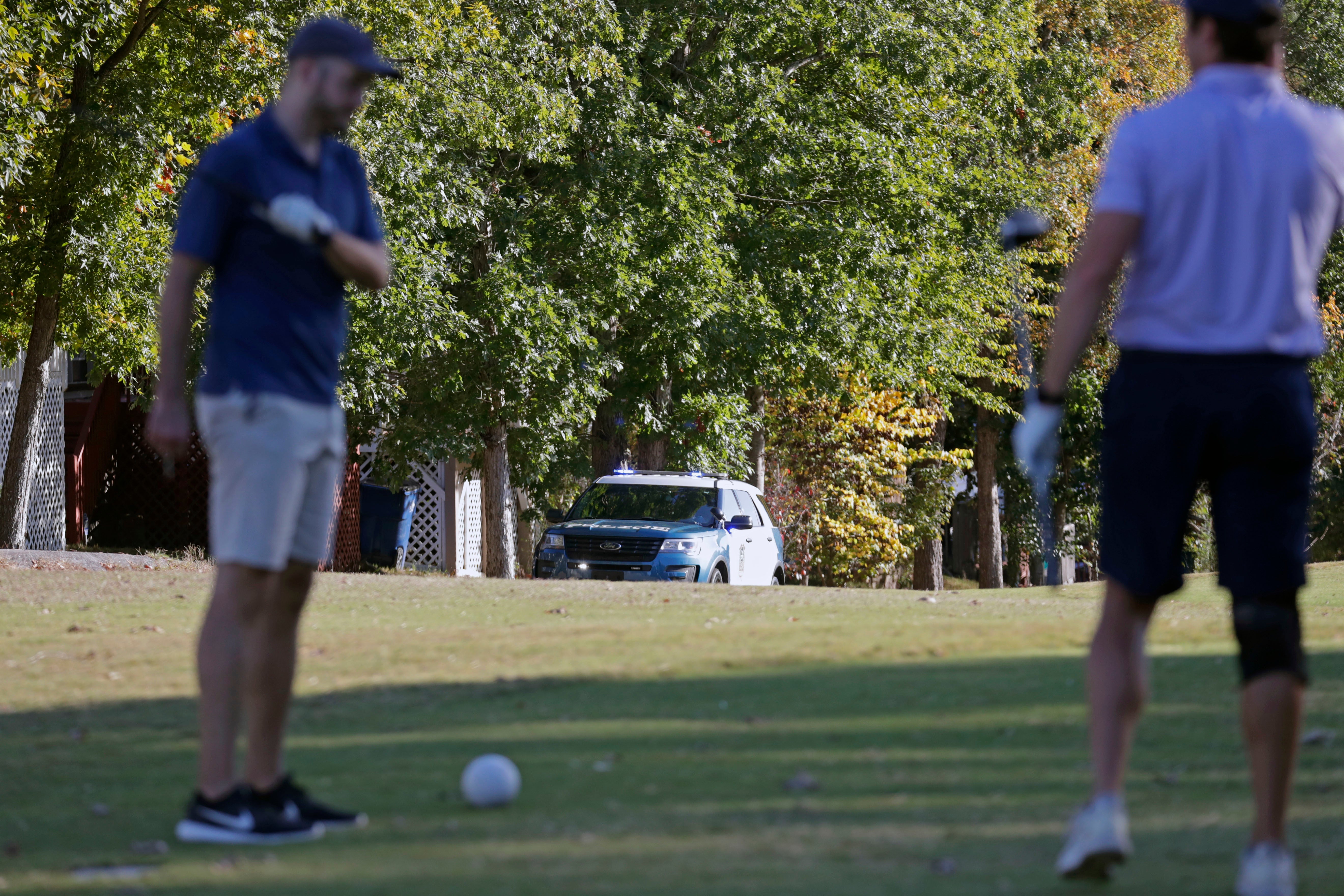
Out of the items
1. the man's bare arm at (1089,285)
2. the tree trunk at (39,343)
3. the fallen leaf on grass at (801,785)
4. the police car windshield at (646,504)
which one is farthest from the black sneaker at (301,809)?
the police car windshield at (646,504)

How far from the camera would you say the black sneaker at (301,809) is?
4.26 m

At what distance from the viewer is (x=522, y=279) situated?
68.5 feet

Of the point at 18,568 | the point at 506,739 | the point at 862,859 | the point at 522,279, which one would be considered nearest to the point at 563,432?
the point at 522,279

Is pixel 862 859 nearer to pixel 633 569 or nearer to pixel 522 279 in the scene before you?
pixel 633 569

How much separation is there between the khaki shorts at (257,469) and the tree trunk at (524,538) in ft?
82.5

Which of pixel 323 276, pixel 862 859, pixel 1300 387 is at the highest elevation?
pixel 323 276

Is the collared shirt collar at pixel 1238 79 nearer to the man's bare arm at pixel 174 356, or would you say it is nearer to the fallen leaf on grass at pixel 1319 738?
the man's bare arm at pixel 174 356

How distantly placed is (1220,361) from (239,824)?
2.57m

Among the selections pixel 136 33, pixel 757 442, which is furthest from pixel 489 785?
pixel 757 442

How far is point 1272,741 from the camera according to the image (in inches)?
144

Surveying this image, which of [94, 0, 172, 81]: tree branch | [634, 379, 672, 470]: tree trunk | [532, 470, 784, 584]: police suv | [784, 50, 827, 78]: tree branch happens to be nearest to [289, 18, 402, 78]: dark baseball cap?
[532, 470, 784, 584]: police suv

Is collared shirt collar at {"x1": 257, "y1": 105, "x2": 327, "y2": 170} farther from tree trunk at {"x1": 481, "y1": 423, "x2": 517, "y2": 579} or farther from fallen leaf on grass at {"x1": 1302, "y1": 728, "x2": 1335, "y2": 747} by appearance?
tree trunk at {"x1": 481, "y1": 423, "x2": 517, "y2": 579}

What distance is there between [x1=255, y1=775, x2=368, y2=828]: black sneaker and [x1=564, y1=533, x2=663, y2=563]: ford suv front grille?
13312mm

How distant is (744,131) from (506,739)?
19.1 m
